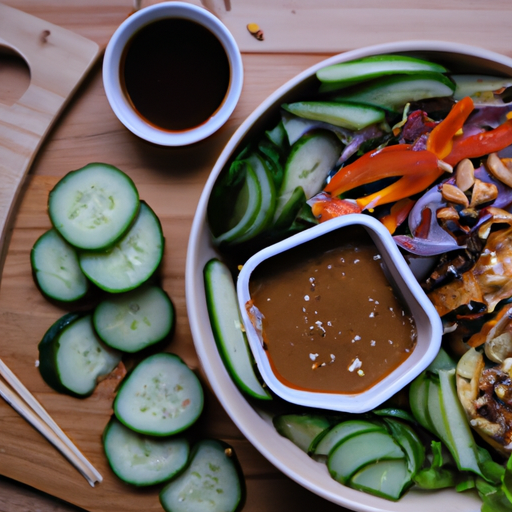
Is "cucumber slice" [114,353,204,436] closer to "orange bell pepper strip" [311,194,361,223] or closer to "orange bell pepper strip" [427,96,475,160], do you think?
"orange bell pepper strip" [311,194,361,223]

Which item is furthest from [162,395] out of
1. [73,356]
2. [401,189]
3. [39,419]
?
[401,189]

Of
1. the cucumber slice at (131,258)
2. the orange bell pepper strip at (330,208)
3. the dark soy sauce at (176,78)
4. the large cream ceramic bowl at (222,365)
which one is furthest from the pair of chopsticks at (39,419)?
the orange bell pepper strip at (330,208)

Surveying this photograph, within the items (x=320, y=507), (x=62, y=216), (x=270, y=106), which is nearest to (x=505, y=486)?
(x=320, y=507)

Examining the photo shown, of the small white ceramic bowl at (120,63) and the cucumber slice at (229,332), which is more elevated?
the small white ceramic bowl at (120,63)

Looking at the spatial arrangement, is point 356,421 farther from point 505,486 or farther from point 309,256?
point 309,256

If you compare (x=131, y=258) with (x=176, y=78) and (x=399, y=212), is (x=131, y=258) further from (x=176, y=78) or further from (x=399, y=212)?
(x=399, y=212)

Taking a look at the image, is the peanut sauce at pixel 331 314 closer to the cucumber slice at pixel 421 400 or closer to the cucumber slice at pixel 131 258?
the cucumber slice at pixel 421 400
